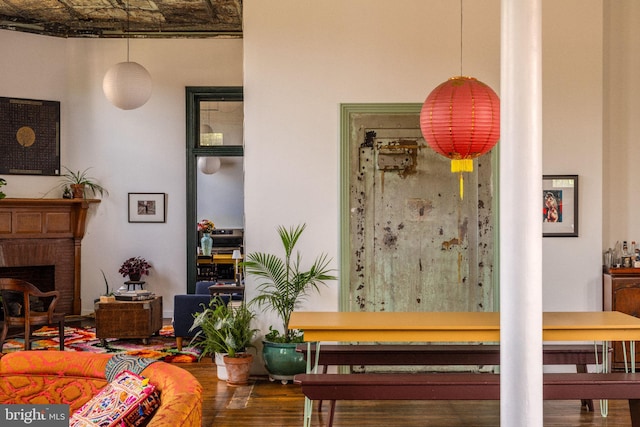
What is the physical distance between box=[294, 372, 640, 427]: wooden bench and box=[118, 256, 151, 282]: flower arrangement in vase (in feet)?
20.1

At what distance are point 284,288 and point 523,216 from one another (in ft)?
11.0

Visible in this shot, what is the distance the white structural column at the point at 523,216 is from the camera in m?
3.29

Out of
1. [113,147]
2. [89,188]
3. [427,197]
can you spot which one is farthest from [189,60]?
[427,197]

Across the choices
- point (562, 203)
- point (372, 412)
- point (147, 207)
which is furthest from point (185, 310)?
point (562, 203)

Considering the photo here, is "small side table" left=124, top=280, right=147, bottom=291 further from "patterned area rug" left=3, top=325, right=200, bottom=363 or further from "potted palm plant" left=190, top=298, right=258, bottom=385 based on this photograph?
"potted palm plant" left=190, top=298, right=258, bottom=385

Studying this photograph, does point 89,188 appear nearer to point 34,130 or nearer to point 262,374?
point 34,130

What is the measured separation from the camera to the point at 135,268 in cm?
993

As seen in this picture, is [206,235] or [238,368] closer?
[238,368]

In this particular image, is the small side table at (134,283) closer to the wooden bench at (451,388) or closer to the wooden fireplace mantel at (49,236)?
the wooden fireplace mantel at (49,236)

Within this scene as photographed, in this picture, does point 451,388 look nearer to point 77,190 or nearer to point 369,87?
point 369,87

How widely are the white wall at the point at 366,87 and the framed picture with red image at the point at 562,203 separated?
7cm

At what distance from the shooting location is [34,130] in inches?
384

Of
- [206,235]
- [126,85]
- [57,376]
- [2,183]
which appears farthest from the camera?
[206,235]

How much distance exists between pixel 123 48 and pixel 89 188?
6.67ft
